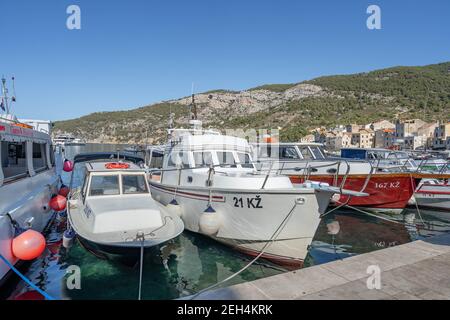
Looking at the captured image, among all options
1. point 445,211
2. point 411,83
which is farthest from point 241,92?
point 445,211

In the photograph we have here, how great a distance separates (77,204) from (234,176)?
13.8 ft

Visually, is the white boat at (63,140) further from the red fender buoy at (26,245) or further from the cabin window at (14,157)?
the red fender buoy at (26,245)

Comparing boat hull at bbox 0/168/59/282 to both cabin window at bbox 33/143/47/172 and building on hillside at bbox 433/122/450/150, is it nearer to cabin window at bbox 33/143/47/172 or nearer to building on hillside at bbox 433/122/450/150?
cabin window at bbox 33/143/47/172

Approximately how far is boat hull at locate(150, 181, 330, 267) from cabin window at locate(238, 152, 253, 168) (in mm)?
2116

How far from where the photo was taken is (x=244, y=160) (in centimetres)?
1045

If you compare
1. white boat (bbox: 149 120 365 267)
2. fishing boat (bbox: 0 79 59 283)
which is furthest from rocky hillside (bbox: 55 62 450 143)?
white boat (bbox: 149 120 365 267)

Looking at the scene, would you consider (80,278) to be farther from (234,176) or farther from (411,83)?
(411,83)

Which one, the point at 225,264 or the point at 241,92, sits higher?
the point at 241,92

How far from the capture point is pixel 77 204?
8.35 m

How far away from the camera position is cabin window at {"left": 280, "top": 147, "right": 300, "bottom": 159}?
49.4 ft

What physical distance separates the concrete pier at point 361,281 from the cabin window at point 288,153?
971 centimetres

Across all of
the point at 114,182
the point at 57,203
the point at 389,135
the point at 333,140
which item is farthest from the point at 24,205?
the point at 389,135

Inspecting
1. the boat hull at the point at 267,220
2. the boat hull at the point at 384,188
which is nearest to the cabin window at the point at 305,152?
the boat hull at the point at 384,188

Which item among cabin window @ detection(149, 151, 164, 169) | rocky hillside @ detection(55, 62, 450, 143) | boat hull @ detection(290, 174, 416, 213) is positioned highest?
rocky hillside @ detection(55, 62, 450, 143)
